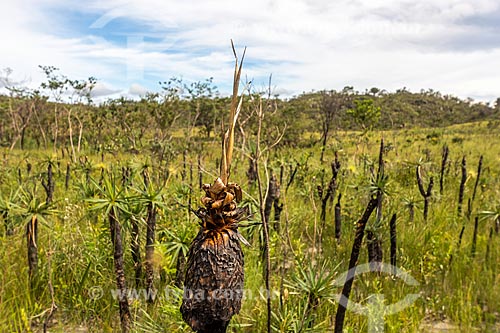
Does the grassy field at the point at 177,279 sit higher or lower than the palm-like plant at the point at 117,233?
lower

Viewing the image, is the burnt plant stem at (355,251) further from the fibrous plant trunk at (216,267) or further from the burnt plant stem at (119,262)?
the burnt plant stem at (119,262)

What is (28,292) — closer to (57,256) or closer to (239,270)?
(57,256)

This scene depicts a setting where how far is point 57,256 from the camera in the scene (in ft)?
10.1

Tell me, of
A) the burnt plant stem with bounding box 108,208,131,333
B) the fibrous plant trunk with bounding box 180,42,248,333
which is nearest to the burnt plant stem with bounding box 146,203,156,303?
the burnt plant stem with bounding box 108,208,131,333

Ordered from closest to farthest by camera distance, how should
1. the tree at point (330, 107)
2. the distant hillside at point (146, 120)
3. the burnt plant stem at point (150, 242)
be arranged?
the burnt plant stem at point (150, 242) < the distant hillside at point (146, 120) < the tree at point (330, 107)

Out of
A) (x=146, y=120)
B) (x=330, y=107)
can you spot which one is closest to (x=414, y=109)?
(x=330, y=107)

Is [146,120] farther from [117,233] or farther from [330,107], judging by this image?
[117,233]

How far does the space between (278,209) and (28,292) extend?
182cm

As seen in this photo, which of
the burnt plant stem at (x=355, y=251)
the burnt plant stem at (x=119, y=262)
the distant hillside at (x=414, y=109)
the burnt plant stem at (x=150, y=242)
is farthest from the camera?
the distant hillside at (x=414, y=109)

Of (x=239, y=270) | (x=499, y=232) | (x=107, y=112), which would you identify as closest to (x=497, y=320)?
(x=499, y=232)

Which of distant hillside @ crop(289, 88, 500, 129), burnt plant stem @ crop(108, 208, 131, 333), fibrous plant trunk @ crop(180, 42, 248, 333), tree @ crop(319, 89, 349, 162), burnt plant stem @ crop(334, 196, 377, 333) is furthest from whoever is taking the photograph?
distant hillside @ crop(289, 88, 500, 129)

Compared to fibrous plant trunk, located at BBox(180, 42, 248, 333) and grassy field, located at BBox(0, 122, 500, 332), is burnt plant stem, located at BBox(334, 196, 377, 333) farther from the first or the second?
fibrous plant trunk, located at BBox(180, 42, 248, 333)

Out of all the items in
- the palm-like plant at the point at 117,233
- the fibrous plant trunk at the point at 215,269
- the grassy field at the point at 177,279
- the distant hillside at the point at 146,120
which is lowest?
the grassy field at the point at 177,279

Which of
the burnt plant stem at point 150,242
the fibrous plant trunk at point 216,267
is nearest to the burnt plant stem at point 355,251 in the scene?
the fibrous plant trunk at point 216,267
